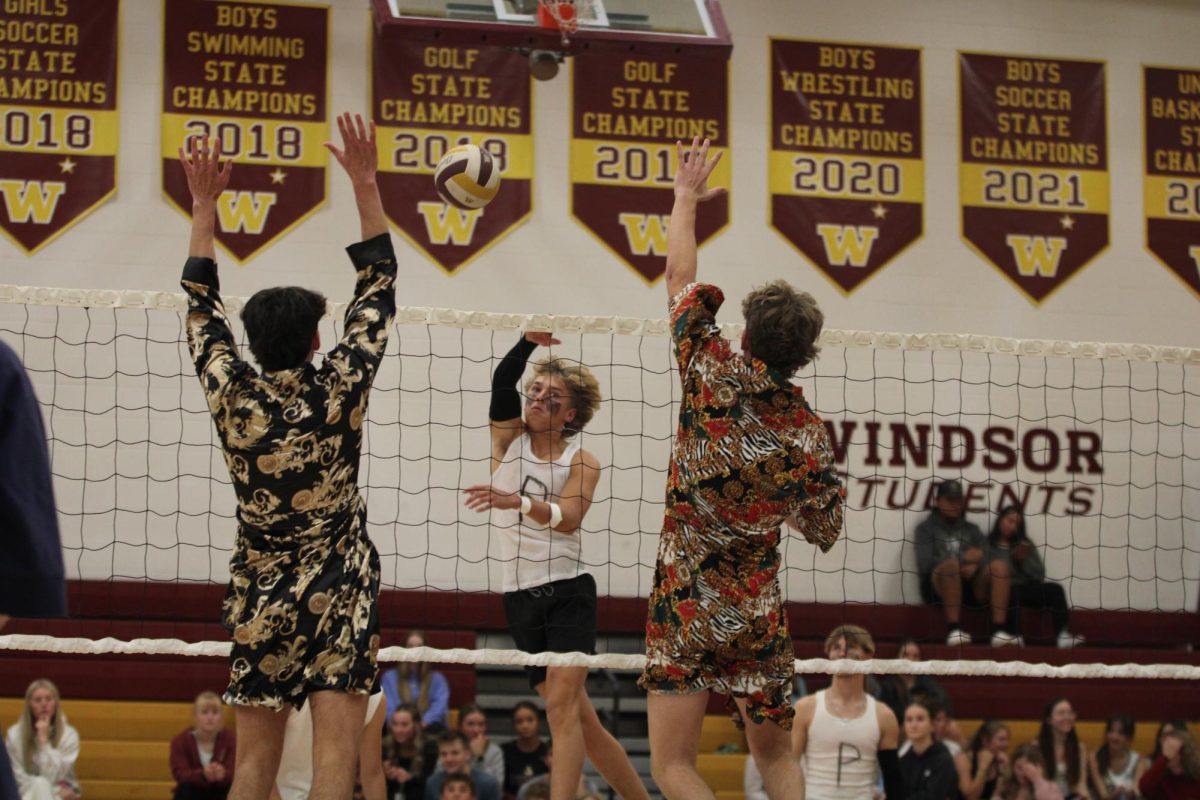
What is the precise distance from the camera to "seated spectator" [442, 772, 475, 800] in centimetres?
948

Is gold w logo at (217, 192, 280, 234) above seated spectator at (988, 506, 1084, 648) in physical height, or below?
above

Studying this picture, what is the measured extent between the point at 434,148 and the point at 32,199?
11.8ft

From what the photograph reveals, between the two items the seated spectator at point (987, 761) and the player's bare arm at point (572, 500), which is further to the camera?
the seated spectator at point (987, 761)

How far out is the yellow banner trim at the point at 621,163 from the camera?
1375 cm

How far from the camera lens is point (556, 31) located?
11148mm

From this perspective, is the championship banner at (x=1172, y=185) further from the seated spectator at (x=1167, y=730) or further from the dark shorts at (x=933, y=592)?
the seated spectator at (x=1167, y=730)

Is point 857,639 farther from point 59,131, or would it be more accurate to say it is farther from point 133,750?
point 59,131

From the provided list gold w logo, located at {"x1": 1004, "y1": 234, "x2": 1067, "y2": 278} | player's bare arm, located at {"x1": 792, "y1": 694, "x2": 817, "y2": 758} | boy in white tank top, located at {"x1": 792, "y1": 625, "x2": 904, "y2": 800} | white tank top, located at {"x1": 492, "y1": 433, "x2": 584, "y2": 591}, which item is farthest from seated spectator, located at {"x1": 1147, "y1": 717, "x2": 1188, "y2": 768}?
white tank top, located at {"x1": 492, "y1": 433, "x2": 584, "y2": 591}

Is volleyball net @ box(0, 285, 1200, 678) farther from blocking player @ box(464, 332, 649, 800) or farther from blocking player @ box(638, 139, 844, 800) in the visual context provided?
blocking player @ box(638, 139, 844, 800)

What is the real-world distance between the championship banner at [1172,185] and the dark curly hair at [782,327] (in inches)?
425

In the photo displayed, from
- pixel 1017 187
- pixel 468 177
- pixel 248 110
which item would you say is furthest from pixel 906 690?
pixel 248 110

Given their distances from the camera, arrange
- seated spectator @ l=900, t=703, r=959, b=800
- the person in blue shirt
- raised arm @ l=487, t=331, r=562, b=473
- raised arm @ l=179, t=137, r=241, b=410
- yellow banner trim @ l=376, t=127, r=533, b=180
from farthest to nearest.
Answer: yellow banner trim @ l=376, t=127, r=533, b=180 → seated spectator @ l=900, t=703, r=959, b=800 → raised arm @ l=487, t=331, r=562, b=473 → raised arm @ l=179, t=137, r=241, b=410 → the person in blue shirt

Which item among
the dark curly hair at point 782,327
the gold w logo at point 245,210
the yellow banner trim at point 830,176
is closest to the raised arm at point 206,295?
the dark curly hair at point 782,327

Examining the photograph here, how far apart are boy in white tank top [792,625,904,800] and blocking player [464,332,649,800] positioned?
7.42 feet
